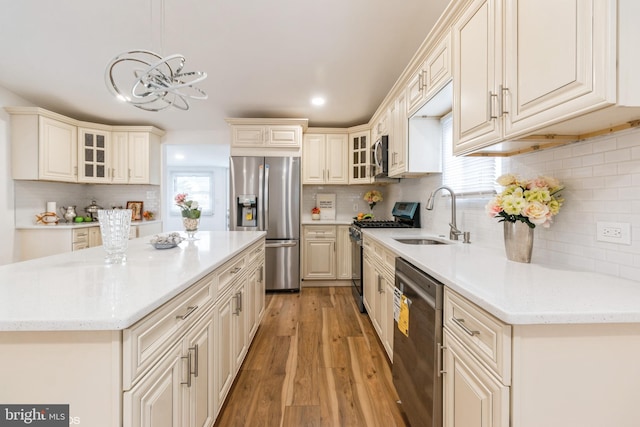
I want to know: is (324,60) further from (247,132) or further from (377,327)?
(377,327)

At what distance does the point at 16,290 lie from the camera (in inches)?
37.1

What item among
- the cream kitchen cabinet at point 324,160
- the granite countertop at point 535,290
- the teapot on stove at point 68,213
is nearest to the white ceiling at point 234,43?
the cream kitchen cabinet at point 324,160

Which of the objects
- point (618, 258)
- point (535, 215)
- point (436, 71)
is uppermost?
point (436, 71)

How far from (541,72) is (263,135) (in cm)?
340

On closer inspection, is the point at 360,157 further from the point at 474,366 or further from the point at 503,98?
the point at 474,366

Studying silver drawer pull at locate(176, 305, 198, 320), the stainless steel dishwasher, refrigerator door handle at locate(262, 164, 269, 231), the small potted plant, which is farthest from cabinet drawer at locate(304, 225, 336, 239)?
silver drawer pull at locate(176, 305, 198, 320)

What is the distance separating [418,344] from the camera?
1.34 metres

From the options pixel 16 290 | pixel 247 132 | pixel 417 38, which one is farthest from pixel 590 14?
pixel 247 132

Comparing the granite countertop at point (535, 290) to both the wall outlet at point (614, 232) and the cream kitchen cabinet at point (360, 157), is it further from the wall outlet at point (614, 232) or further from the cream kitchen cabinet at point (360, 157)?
the cream kitchen cabinet at point (360, 157)

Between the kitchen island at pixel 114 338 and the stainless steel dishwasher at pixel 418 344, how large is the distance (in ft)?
3.23

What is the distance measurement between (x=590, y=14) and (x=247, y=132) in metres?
3.66

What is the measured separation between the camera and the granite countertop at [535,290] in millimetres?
769

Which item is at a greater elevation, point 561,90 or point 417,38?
point 417,38

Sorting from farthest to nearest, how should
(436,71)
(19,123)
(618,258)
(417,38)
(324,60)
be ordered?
1. (19,123)
2. (324,60)
3. (417,38)
4. (436,71)
5. (618,258)
